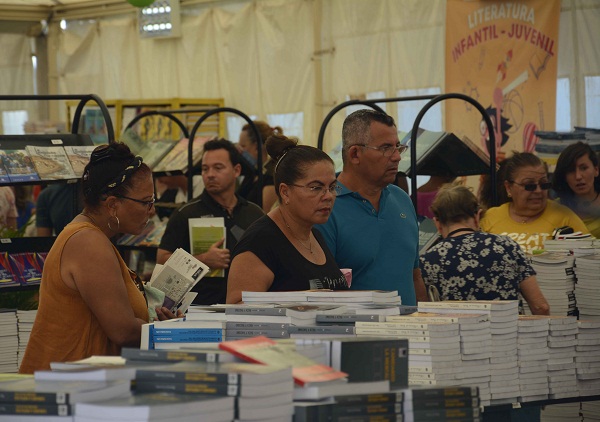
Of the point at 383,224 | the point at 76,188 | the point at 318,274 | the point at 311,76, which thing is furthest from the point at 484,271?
the point at 311,76

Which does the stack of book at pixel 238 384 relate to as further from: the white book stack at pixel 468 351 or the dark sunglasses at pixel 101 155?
the dark sunglasses at pixel 101 155

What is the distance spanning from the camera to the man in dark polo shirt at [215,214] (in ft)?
20.5

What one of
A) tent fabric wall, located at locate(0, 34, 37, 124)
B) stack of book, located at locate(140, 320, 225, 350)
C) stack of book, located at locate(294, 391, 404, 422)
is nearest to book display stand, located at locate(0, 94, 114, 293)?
stack of book, located at locate(140, 320, 225, 350)

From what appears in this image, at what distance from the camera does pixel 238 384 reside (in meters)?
2.20

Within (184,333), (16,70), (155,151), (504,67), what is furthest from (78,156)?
(16,70)

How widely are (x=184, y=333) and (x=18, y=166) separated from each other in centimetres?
319

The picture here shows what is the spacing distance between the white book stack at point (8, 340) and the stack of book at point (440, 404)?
3.70m

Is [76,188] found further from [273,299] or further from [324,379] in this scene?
[324,379]

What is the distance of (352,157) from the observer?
176 inches

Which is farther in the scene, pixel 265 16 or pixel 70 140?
pixel 265 16

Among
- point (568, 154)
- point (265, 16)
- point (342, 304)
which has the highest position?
point (265, 16)

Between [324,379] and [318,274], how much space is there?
144 centimetres

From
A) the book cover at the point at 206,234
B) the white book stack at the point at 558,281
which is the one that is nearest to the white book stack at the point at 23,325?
the book cover at the point at 206,234

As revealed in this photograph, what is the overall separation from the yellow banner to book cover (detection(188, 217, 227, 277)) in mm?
3240
